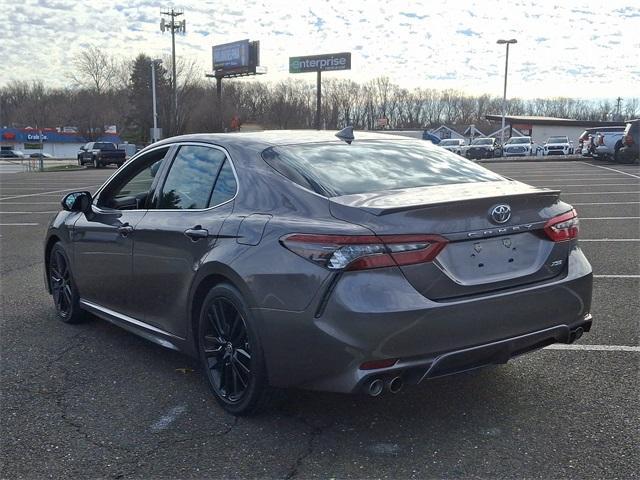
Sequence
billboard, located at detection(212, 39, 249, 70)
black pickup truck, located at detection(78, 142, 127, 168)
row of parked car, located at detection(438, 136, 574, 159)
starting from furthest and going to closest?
billboard, located at detection(212, 39, 249, 70)
row of parked car, located at detection(438, 136, 574, 159)
black pickup truck, located at detection(78, 142, 127, 168)

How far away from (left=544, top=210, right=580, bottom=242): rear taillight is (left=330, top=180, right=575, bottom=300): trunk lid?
0.11 ft

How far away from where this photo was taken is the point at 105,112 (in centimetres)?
8769

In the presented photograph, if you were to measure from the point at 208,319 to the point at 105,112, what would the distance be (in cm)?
9036

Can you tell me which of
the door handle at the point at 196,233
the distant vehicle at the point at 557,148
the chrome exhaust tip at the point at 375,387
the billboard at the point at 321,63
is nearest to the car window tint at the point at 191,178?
the door handle at the point at 196,233

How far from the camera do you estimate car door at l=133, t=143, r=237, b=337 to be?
12.5ft

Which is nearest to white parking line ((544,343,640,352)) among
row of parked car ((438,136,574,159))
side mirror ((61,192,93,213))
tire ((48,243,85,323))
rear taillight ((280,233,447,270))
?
rear taillight ((280,233,447,270))

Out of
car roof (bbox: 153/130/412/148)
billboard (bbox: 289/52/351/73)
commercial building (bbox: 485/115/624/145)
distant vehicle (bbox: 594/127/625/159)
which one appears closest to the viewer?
car roof (bbox: 153/130/412/148)

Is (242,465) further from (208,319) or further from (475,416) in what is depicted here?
(475,416)

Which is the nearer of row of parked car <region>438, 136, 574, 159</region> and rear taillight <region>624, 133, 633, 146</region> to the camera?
rear taillight <region>624, 133, 633, 146</region>

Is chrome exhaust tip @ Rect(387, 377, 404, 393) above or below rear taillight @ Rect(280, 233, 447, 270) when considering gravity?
below

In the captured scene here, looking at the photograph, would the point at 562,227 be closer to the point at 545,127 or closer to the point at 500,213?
the point at 500,213

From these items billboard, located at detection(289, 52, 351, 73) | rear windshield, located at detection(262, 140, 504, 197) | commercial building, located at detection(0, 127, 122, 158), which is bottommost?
commercial building, located at detection(0, 127, 122, 158)

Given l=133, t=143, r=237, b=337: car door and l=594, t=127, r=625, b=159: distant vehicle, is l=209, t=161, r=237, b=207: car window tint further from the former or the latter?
l=594, t=127, r=625, b=159: distant vehicle

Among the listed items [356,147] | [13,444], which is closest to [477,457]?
[356,147]
